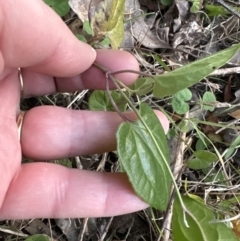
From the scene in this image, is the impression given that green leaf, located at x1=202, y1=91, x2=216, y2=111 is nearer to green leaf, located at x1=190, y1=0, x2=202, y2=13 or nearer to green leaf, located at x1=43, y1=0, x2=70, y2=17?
green leaf, located at x1=190, y1=0, x2=202, y2=13

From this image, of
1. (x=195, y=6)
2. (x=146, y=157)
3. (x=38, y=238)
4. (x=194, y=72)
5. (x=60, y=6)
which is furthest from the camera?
(x=195, y=6)

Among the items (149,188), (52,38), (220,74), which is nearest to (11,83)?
(52,38)

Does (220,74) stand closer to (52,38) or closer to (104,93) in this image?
(104,93)

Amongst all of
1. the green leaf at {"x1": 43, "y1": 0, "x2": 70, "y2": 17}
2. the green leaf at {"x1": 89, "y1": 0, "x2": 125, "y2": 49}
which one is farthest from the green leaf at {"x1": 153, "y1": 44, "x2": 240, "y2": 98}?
the green leaf at {"x1": 43, "y1": 0, "x2": 70, "y2": 17}


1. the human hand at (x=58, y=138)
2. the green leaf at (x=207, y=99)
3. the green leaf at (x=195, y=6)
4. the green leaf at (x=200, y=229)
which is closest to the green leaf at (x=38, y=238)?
the human hand at (x=58, y=138)

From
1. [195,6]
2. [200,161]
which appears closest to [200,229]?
[200,161]

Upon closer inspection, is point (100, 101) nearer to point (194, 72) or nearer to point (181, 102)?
point (181, 102)
